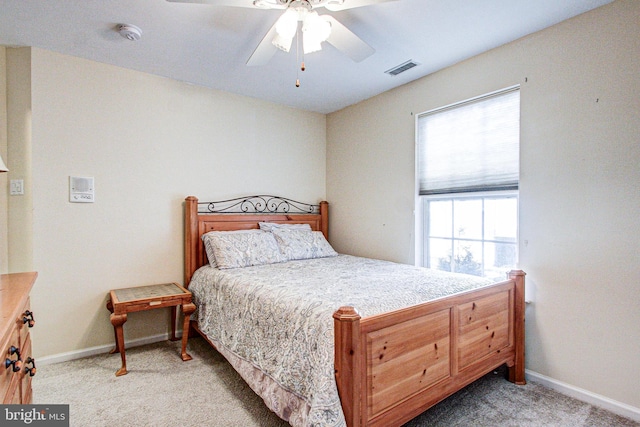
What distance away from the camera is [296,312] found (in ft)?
5.65

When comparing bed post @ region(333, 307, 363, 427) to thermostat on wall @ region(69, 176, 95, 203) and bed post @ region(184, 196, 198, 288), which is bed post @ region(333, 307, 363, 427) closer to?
bed post @ region(184, 196, 198, 288)

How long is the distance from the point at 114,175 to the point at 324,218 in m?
2.24

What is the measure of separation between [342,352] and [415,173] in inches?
85.7

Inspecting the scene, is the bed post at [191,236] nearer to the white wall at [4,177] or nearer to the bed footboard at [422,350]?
the white wall at [4,177]

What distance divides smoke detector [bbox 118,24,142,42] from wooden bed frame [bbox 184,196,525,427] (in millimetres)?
2297

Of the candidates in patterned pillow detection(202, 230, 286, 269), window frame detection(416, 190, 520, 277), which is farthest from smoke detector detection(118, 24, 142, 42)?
window frame detection(416, 190, 520, 277)

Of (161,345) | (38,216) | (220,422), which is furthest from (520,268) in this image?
(38,216)

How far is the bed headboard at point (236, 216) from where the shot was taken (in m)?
3.12

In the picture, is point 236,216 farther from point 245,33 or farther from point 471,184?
point 471,184

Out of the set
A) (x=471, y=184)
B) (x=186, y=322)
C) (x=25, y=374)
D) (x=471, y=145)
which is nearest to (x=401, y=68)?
(x=471, y=145)

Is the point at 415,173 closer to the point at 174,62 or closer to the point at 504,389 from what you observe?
the point at 504,389

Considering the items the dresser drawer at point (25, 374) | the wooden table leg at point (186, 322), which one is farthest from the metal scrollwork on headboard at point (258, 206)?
the dresser drawer at point (25, 374)

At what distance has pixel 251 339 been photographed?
2039 millimetres

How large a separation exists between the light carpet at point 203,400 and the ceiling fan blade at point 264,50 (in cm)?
224
